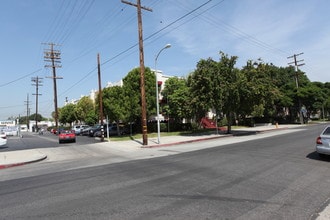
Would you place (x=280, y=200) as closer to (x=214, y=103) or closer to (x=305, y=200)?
(x=305, y=200)

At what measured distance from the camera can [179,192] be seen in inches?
298

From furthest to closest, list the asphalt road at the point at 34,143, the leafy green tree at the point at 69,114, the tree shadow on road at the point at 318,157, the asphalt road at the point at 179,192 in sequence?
the leafy green tree at the point at 69,114 < the asphalt road at the point at 34,143 < the tree shadow on road at the point at 318,157 < the asphalt road at the point at 179,192

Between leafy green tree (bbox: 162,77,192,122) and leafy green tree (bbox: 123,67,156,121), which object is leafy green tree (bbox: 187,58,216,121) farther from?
leafy green tree (bbox: 123,67,156,121)

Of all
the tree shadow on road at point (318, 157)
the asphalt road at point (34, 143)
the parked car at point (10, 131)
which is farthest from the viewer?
the parked car at point (10, 131)

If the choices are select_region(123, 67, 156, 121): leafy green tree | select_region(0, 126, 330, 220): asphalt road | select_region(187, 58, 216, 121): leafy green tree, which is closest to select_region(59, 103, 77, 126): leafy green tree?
select_region(123, 67, 156, 121): leafy green tree

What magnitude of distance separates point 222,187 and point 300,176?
2.95 m

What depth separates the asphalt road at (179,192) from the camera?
602 cm

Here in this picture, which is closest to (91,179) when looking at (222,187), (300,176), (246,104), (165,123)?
(222,187)

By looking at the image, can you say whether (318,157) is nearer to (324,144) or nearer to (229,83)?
(324,144)

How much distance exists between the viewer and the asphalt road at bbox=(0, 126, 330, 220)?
237 inches

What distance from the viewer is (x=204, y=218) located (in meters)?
5.58

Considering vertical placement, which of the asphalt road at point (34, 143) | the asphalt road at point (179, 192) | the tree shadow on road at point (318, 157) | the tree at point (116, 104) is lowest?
the asphalt road at point (179, 192)

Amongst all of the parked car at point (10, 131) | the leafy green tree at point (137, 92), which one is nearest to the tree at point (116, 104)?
the leafy green tree at point (137, 92)

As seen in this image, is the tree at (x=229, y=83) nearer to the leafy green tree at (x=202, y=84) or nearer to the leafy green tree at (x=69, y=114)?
the leafy green tree at (x=202, y=84)
